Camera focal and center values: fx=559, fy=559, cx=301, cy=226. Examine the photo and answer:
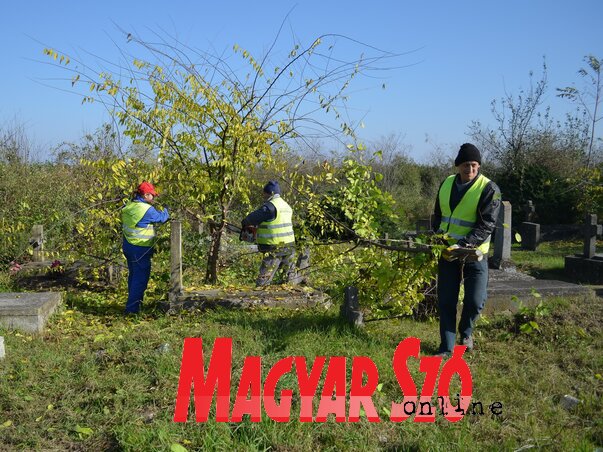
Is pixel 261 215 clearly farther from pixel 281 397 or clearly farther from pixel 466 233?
pixel 281 397

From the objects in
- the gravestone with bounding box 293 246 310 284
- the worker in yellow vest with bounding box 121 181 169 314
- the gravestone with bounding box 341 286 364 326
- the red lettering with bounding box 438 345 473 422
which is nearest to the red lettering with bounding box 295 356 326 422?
the red lettering with bounding box 438 345 473 422

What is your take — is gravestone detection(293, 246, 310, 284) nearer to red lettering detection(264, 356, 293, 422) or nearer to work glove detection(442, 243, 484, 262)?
work glove detection(442, 243, 484, 262)

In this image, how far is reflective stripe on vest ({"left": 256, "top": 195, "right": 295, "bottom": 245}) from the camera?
705 cm

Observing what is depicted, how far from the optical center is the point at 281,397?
12.3ft

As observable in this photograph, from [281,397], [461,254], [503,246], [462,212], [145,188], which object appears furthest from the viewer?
[503,246]

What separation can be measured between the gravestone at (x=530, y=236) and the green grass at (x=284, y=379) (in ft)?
28.7

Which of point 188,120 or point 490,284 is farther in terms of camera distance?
point 490,284

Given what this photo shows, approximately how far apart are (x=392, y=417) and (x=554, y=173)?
1734 centimetres

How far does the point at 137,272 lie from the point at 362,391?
380 cm

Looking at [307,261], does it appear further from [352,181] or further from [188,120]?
[188,120]

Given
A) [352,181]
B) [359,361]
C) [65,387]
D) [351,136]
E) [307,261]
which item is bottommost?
→ [65,387]

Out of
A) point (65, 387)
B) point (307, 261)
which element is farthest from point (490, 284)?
point (65, 387)

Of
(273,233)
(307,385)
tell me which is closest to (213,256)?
(273,233)

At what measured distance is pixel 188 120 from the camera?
6309 mm
